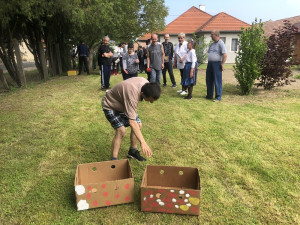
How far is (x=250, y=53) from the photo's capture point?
7293 mm

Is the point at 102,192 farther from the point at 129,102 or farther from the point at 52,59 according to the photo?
the point at 52,59

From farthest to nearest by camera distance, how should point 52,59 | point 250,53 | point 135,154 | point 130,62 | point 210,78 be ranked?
point 52,59 → point 250,53 → point 210,78 → point 130,62 → point 135,154

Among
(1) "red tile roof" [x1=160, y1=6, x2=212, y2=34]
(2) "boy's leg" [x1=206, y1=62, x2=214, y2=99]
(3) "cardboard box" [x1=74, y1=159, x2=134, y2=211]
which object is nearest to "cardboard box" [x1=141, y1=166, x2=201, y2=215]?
(3) "cardboard box" [x1=74, y1=159, x2=134, y2=211]

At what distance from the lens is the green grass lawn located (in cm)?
259

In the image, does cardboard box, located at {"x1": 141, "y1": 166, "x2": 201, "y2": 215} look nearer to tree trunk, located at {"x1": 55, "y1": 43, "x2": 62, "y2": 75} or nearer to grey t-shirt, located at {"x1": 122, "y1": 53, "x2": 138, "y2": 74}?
grey t-shirt, located at {"x1": 122, "y1": 53, "x2": 138, "y2": 74}

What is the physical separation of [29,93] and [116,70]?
5.78 m

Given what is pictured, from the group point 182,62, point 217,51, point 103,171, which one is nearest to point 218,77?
point 217,51

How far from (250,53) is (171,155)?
4.99 metres

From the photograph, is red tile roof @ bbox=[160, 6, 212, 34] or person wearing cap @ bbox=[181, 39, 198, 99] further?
red tile roof @ bbox=[160, 6, 212, 34]

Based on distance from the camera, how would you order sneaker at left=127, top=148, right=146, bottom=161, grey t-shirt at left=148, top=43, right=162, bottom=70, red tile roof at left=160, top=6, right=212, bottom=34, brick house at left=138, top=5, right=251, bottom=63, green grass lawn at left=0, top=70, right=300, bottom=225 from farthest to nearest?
red tile roof at left=160, top=6, right=212, bottom=34 → brick house at left=138, top=5, right=251, bottom=63 → grey t-shirt at left=148, top=43, right=162, bottom=70 → sneaker at left=127, top=148, right=146, bottom=161 → green grass lawn at left=0, top=70, right=300, bottom=225

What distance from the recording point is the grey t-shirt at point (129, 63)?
269 inches

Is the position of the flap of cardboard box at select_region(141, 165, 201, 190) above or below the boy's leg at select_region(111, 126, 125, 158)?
below

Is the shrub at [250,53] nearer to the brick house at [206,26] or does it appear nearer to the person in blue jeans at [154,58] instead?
the person in blue jeans at [154,58]

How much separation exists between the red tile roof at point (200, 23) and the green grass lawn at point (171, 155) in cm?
1935
